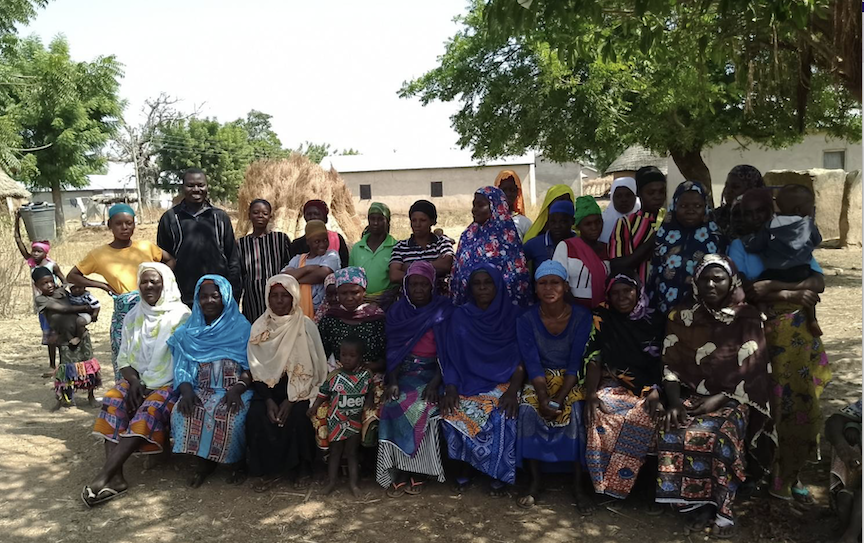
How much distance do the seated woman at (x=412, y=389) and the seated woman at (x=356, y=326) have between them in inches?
3.3

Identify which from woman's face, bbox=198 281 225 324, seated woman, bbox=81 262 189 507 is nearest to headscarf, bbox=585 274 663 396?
woman's face, bbox=198 281 225 324

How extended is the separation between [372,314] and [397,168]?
2889cm

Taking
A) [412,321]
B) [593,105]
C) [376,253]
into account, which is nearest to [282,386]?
[412,321]

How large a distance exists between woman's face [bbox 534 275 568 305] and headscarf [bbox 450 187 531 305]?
25.2 inches

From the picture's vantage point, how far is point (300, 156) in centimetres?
1546

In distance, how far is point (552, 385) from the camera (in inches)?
168

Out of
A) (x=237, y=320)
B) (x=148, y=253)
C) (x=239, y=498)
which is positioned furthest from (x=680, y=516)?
(x=148, y=253)

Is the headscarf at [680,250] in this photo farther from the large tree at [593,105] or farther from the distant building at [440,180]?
the distant building at [440,180]

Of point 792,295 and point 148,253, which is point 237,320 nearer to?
point 148,253

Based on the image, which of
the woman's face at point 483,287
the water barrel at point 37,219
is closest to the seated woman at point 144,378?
the woman's face at point 483,287

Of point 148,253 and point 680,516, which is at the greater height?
point 148,253

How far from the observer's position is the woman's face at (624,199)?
5.09 m

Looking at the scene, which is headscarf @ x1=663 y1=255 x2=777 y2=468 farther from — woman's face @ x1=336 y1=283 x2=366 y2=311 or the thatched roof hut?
the thatched roof hut

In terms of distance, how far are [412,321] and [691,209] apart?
6.32 ft
